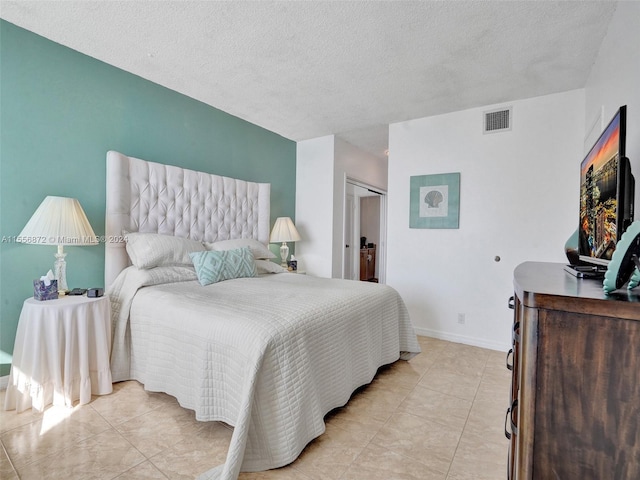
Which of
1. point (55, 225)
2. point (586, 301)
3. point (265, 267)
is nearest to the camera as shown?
point (586, 301)

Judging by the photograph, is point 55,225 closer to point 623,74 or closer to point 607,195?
point 607,195

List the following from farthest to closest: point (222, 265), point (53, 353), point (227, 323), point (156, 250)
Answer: point (222, 265)
point (156, 250)
point (53, 353)
point (227, 323)

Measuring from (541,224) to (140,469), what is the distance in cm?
345

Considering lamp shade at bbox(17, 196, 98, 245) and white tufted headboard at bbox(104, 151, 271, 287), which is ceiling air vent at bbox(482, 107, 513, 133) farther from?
lamp shade at bbox(17, 196, 98, 245)

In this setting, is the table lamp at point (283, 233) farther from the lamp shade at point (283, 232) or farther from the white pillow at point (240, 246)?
the white pillow at point (240, 246)

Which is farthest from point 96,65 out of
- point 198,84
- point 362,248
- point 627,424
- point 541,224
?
point 362,248

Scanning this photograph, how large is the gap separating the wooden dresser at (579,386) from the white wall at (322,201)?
346cm

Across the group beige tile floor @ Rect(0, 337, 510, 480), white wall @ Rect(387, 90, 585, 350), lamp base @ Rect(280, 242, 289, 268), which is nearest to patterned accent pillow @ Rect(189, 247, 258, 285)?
beige tile floor @ Rect(0, 337, 510, 480)

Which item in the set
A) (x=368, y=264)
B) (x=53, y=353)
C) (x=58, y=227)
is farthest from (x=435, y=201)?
(x=368, y=264)

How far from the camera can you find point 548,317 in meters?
0.73

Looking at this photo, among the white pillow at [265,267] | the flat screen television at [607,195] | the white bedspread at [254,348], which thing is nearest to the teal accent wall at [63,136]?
the white bedspread at [254,348]

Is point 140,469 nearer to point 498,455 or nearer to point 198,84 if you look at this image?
point 498,455

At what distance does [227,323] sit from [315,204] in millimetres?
2886

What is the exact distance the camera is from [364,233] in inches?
295
